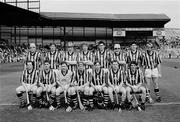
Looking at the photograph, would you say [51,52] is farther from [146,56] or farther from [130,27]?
[130,27]

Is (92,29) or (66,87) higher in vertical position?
(92,29)

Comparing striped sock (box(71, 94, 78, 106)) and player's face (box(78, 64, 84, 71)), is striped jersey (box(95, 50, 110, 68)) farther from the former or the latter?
striped sock (box(71, 94, 78, 106))

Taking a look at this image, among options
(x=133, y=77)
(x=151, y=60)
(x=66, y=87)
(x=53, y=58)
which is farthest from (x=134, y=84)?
(x=53, y=58)

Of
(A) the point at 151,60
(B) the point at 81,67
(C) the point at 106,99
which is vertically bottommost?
(C) the point at 106,99

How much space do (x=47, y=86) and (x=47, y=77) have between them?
253 mm

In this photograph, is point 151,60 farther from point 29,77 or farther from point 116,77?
point 29,77

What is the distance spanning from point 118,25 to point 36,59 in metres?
28.9

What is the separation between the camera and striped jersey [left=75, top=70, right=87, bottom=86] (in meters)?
6.83

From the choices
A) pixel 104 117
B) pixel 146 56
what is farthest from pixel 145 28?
pixel 104 117

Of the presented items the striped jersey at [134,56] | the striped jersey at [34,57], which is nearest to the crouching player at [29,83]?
the striped jersey at [34,57]

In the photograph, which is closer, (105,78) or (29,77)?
(29,77)

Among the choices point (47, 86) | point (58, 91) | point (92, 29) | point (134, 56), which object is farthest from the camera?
point (92, 29)

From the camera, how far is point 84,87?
6730mm

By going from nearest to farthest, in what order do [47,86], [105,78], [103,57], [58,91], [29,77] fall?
[58,91] → [47,86] → [29,77] → [105,78] → [103,57]
